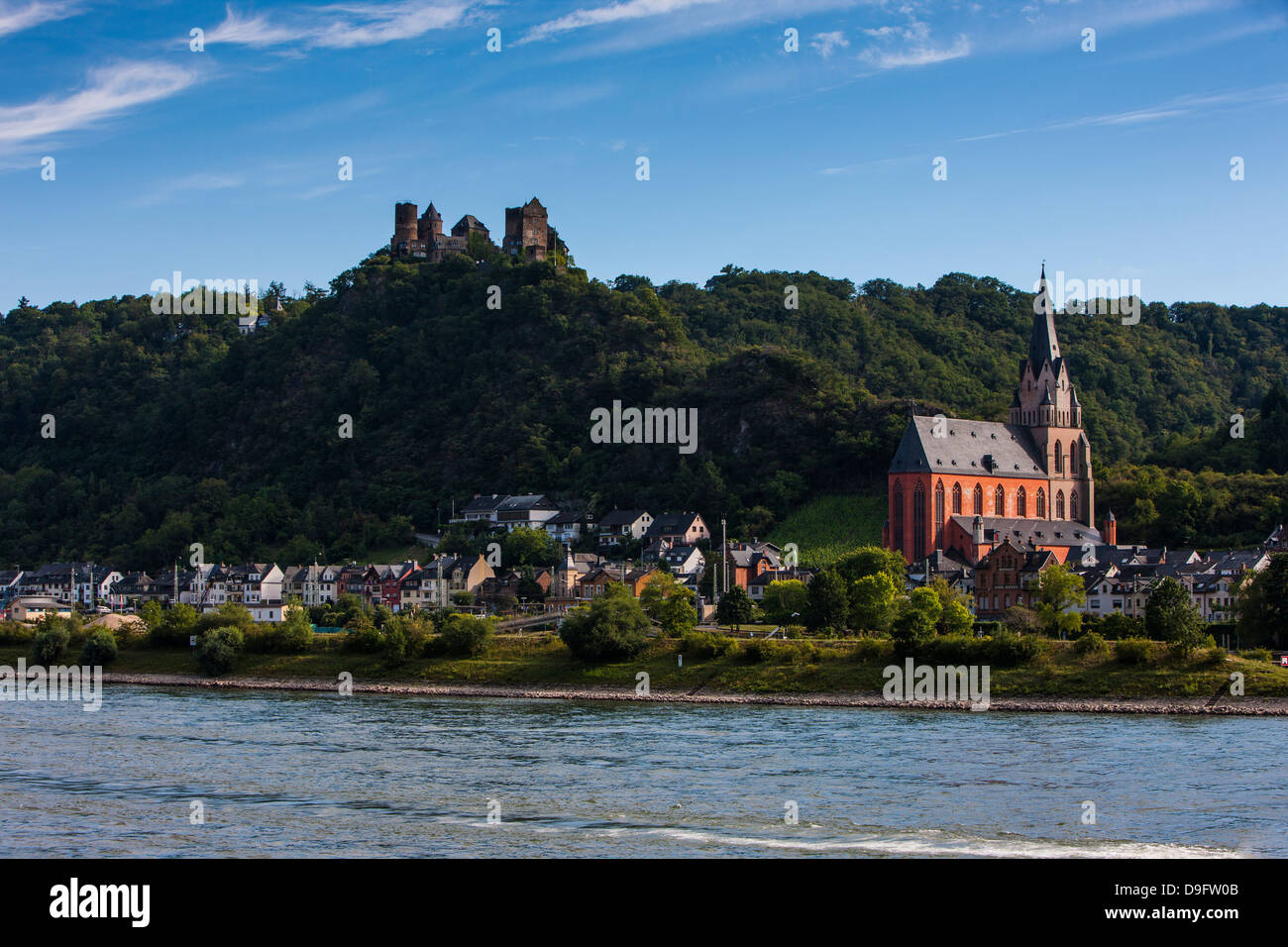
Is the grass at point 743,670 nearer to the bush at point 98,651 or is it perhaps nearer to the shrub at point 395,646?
the shrub at point 395,646

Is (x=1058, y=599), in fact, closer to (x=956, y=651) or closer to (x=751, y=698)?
(x=956, y=651)

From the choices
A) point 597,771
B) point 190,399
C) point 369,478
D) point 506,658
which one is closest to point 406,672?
point 506,658

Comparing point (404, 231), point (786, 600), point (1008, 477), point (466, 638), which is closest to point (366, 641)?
point (466, 638)

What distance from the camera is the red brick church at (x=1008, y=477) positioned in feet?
365

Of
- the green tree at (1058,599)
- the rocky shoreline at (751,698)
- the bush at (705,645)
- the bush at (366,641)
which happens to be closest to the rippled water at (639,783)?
the rocky shoreline at (751,698)

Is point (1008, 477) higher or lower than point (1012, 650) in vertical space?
higher

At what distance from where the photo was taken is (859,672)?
61.6 metres

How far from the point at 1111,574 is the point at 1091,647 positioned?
27233mm

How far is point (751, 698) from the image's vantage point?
199 ft

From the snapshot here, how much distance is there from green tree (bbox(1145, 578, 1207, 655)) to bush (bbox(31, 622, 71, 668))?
57.9 meters

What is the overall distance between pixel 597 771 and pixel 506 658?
104ft
